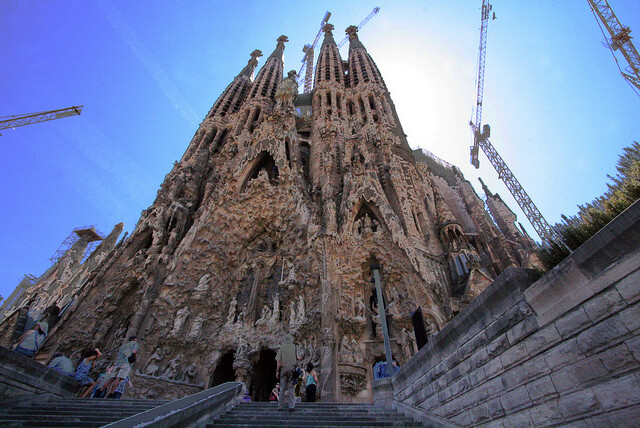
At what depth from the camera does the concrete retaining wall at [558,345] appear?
2207 millimetres

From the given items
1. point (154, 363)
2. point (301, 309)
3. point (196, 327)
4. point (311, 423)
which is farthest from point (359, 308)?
point (154, 363)

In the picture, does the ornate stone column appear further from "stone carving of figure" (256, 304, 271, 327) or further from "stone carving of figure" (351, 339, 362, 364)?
"stone carving of figure" (256, 304, 271, 327)

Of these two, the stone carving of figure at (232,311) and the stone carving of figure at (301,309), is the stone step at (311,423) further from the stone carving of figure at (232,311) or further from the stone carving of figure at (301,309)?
the stone carving of figure at (232,311)

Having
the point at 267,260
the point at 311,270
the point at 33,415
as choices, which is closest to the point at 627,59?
the point at 311,270

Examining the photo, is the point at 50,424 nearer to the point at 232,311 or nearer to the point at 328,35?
the point at 232,311

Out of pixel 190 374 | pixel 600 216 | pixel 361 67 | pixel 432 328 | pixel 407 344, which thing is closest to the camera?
pixel 600 216

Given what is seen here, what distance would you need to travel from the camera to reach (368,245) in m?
12.8

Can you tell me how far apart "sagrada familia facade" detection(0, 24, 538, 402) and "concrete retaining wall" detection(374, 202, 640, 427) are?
7.05 meters

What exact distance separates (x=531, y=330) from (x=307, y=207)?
1221 cm

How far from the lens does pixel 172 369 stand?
37.6 feet

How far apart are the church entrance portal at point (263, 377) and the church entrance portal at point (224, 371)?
2.95 ft

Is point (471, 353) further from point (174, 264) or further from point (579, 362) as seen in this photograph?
point (174, 264)

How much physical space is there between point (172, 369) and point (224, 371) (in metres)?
2.20

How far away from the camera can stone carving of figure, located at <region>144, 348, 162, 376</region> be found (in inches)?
436
